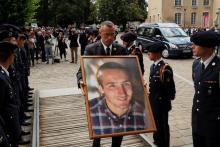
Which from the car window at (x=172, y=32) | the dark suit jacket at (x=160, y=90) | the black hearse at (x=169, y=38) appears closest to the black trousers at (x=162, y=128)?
the dark suit jacket at (x=160, y=90)

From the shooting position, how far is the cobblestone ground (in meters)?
7.33

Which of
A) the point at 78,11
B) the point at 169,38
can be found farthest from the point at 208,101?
the point at 78,11

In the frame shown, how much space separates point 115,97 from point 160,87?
1520 millimetres

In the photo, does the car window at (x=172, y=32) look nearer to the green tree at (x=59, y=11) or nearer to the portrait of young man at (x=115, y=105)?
the portrait of young man at (x=115, y=105)

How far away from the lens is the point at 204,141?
472cm

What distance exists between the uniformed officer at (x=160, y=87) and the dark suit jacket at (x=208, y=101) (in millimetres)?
1196

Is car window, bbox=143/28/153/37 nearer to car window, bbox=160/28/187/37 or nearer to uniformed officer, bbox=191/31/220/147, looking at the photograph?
car window, bbox=160/28/187/37

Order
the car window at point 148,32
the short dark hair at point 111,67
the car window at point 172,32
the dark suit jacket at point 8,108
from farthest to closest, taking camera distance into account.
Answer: the car window at point 148,32
the car window at point 172,32
the short dark hair at point 111,67
the dark suit jacket at point 8,108

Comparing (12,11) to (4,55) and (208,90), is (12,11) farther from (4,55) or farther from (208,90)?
(208,90)

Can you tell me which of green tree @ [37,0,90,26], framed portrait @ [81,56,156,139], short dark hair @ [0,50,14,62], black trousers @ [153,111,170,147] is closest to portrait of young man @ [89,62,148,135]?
framed portrait @ [81,56,156,139]

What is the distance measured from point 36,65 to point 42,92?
8697 mm

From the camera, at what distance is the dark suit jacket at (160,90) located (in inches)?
230

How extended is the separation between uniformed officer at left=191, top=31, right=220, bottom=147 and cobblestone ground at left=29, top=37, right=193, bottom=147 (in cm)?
214

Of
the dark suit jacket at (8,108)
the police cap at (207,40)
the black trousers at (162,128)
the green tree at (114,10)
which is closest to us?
the dark suit jacket at (8,108)
